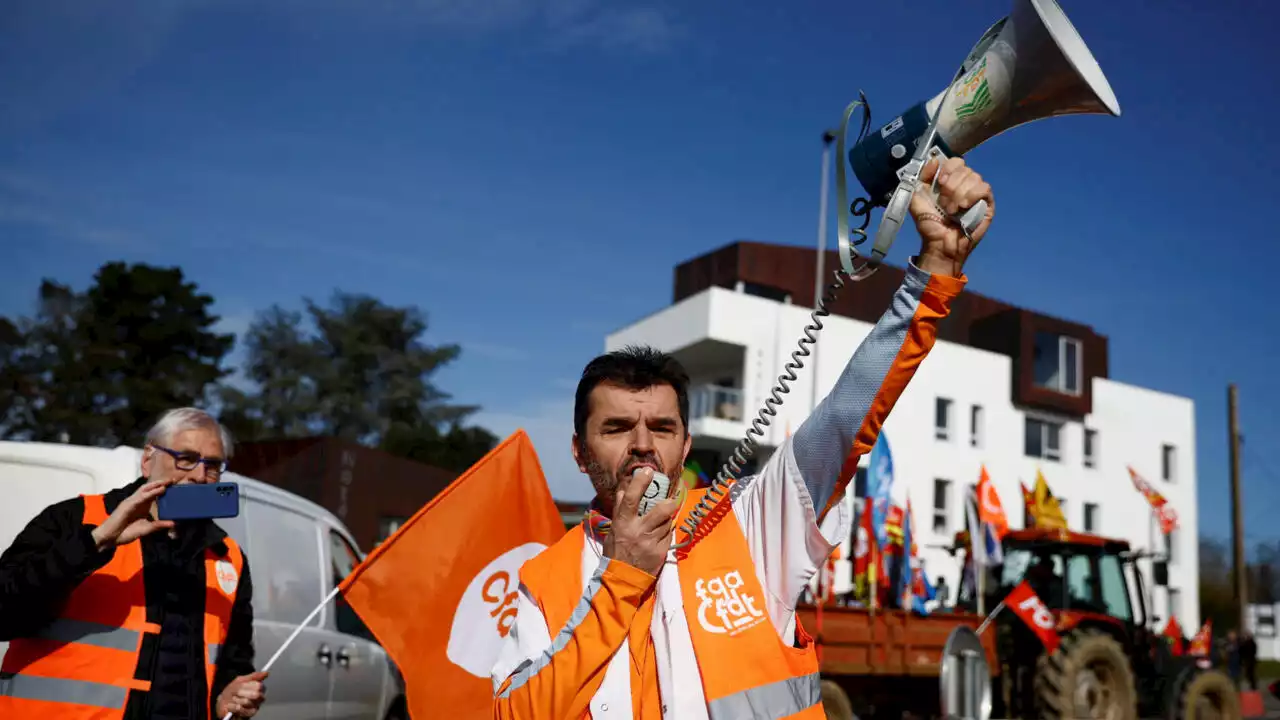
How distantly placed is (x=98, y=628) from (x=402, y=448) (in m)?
43.7

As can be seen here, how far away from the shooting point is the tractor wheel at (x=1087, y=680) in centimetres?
1083

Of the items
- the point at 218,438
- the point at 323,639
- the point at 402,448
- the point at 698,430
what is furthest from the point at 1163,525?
the point at 402,448

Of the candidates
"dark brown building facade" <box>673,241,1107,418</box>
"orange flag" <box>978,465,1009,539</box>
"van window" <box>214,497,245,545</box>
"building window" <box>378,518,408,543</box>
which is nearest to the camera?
"van window" <box>214,497,245,545</box>

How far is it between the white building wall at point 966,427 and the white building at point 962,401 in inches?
1.9

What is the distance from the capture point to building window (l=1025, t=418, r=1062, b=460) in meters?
34.8

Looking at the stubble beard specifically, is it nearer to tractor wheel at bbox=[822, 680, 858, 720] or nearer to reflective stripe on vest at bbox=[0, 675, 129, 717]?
reflective stripe on vest at bbox=[0, 675, 129, 717]

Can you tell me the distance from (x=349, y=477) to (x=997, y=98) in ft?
61.1

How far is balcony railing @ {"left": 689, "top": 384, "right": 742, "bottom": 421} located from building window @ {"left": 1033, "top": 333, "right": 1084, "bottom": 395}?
12127mm

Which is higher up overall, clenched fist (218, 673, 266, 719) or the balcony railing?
the balcony railing

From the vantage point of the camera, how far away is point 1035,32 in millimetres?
2020

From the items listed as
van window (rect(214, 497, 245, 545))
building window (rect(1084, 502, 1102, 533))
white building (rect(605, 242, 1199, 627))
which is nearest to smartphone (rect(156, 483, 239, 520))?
van window (rect(214, 497, 245, 545))

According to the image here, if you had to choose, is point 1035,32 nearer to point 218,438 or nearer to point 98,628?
point 218,438

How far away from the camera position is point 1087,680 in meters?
11.5

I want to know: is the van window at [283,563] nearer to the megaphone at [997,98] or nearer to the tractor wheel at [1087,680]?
the megaphone at [997,98]
